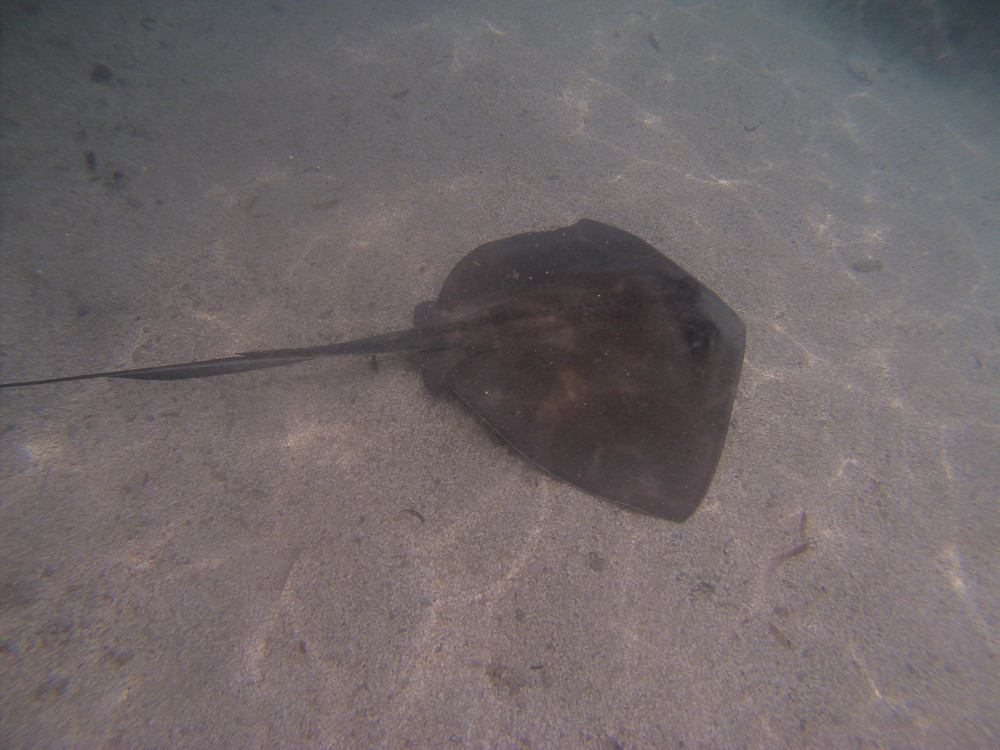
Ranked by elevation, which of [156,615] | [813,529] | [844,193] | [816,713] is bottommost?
[156,615]

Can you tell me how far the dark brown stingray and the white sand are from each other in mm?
455

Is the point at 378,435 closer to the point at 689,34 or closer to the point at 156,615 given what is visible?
the point at 156,615

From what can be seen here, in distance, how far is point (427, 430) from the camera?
372 cm

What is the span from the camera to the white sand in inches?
109

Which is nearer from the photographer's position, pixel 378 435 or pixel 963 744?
pixel 963 744

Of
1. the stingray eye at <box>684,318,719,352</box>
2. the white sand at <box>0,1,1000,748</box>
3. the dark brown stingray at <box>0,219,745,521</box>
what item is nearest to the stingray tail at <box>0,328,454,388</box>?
the dark brown stingray at <box>0,219,745,521</box>

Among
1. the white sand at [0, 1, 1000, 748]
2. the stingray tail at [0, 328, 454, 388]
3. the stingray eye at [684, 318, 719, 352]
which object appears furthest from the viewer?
the stingray eye at [684, 318, 719, 352]

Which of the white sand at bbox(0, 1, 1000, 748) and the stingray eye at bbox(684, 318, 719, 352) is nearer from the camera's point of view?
the white sand at bbox(0, 1, 1000, 748)

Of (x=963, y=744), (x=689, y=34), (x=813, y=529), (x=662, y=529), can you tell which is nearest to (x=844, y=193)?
(x=689, y=34)

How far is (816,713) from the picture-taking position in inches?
108

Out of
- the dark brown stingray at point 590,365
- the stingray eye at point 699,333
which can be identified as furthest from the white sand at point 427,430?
the stingray eye at point 699,333

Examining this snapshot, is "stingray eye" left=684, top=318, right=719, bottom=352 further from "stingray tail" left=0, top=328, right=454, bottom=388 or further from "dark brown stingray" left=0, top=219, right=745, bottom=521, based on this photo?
"stingray tail" left=0, top=328, right=454, bottom=388

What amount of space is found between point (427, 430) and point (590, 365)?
1497 mm

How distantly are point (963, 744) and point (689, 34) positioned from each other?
389 inches
